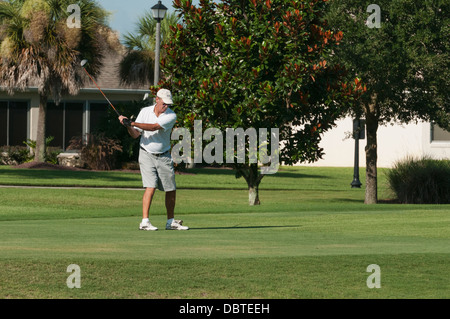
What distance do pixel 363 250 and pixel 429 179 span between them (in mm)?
15275

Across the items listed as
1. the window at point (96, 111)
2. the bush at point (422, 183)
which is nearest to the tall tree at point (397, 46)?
the bush at point (422, 183)

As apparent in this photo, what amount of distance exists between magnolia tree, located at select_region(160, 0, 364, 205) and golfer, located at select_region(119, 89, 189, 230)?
299 inches

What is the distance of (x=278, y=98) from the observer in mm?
19500

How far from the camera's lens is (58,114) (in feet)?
129

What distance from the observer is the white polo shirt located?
11430mm

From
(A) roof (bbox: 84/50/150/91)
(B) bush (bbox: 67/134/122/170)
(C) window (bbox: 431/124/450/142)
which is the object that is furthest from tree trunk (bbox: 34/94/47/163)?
(C) window (bbox: 431/124/450/142)

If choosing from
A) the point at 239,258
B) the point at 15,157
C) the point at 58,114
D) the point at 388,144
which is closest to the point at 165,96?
the point at 239,258

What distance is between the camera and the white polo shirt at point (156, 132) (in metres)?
11.4

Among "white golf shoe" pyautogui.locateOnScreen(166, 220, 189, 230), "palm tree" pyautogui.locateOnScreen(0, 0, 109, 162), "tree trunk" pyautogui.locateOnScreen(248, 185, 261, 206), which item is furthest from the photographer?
"palm tree" pyautogui.locateOnScreen(0, 0, 109, 162)

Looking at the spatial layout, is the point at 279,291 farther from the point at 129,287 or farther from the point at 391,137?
the point at 391,137

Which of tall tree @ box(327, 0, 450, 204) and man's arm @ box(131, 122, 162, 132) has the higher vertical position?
tall tree @ box(327, 0, 450, 204)

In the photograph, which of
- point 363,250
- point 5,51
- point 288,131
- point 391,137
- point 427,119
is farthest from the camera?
point 391,137

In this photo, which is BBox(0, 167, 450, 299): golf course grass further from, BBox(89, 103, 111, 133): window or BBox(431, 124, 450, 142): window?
BBox(431, 124, 450, 142): window

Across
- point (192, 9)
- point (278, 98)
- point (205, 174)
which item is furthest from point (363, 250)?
point (205, 174)
